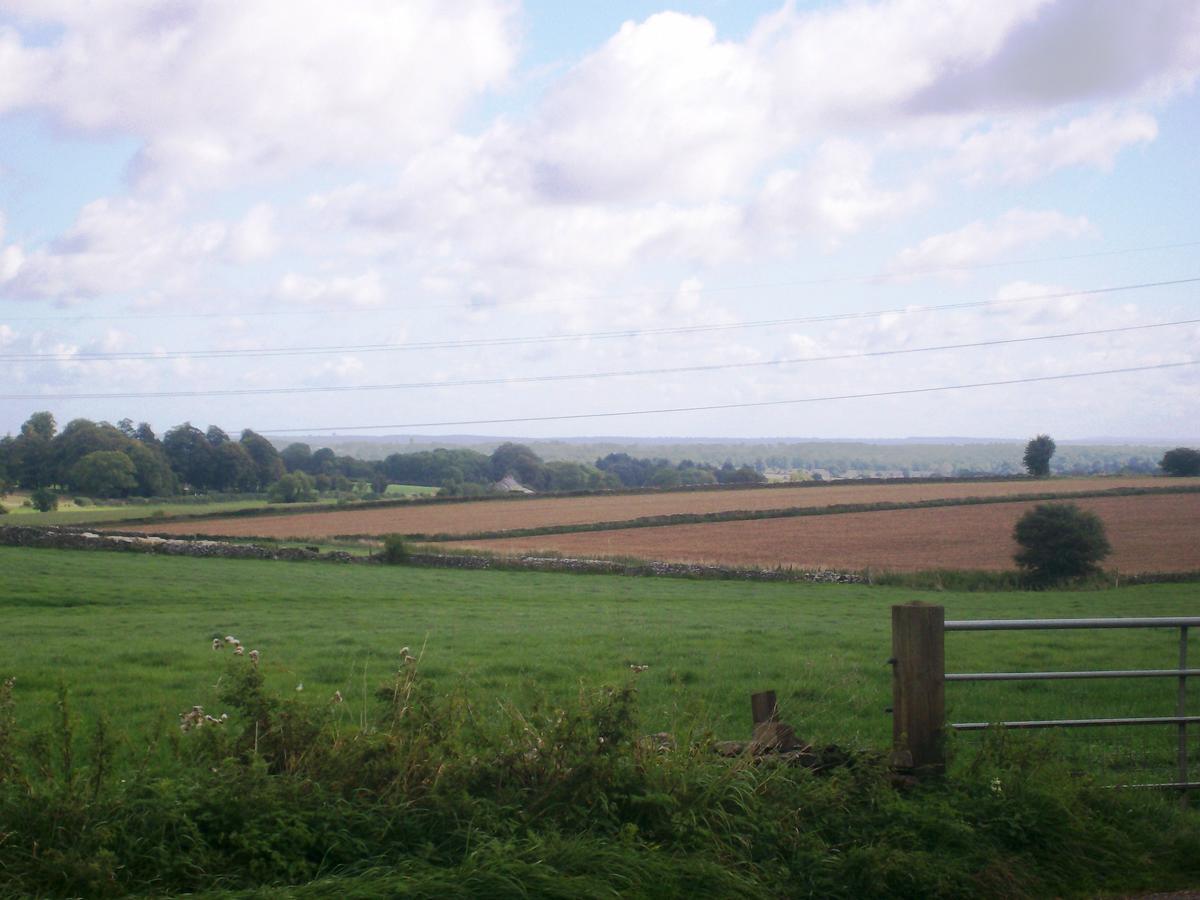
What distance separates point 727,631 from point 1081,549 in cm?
2620

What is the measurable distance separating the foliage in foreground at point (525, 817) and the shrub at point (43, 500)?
66744 mm

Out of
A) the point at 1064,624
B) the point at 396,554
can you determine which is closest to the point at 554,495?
the point at 396,554

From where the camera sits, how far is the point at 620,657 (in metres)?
13.3

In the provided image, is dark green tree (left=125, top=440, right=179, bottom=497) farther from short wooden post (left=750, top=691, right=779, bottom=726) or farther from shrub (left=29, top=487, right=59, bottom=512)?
short wooden post (left=750, top=691, right=779, bottom=726)

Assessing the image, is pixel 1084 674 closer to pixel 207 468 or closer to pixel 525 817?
pixel 525 817

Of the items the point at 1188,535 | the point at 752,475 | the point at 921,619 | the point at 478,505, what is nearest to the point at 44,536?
the point at 478,505

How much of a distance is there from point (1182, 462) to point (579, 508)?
45214 mm

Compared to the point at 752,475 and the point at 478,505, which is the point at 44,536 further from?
the point at 752,475

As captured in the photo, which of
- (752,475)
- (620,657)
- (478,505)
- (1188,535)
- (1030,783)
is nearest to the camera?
→ (1030,783)

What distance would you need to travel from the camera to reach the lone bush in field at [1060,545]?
38.2 meters

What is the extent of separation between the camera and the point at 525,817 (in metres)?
5.24

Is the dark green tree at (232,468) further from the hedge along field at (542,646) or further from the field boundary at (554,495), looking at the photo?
the hedge along field at (542,646)

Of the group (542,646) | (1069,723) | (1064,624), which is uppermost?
(1064,624)

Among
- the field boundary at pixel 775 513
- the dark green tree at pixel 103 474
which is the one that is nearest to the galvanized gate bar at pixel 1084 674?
the field boundary at pixel 775 513
